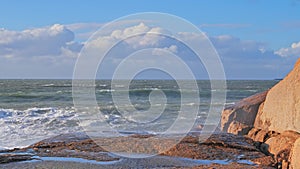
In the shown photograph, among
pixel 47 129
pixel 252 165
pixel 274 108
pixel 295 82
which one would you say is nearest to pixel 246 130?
pixel 274 108

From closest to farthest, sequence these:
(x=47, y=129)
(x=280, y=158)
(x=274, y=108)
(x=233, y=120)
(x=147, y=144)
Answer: (x=280, y=158)
(x=147, y=144)
(x=274, y=108)
(x=233, y=120)
(x=47, y=129)

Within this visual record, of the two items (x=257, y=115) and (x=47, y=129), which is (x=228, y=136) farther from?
(x=47, y=129)

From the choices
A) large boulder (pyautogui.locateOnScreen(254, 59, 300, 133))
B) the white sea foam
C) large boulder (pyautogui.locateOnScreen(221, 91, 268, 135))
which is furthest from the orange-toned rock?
the white sea foam

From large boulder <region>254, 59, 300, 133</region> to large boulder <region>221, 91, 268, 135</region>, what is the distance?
0.56 metres

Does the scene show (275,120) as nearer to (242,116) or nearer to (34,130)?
(242,116)

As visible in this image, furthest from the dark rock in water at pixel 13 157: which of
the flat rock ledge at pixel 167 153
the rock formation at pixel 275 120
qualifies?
the rock formation at pixel 275 120

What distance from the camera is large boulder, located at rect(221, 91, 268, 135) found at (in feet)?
33.3

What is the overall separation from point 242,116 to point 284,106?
2.03 m

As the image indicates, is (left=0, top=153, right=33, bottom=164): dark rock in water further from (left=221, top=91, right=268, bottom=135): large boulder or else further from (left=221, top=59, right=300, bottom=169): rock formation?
(left=221, top=91, right=268, bottom=135): large boulder

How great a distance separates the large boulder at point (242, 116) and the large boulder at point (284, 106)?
565 mm

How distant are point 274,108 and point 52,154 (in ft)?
16.7

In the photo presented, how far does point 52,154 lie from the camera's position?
714 cm

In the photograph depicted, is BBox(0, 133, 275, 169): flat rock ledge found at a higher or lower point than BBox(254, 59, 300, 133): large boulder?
lower

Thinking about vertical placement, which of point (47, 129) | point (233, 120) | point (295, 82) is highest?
point (295, 82)
